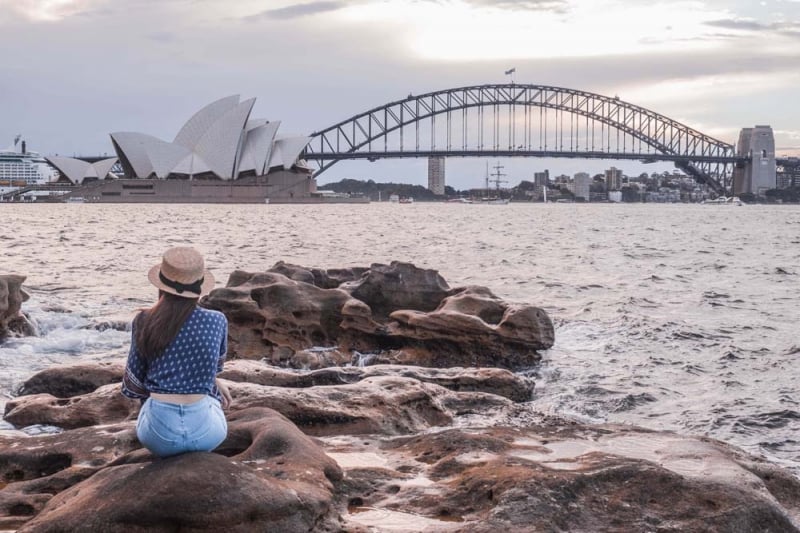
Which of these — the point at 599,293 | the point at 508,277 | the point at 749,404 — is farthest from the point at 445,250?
the point at 749,404

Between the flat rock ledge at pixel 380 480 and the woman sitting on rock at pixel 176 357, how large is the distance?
13cm

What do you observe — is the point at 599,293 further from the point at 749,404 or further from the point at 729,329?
the point at 749,404

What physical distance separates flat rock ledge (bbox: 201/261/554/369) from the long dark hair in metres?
5.53

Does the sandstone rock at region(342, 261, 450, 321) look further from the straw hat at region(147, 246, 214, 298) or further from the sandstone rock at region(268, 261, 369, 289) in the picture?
the straw hat at region(147, 246, 214, 298)

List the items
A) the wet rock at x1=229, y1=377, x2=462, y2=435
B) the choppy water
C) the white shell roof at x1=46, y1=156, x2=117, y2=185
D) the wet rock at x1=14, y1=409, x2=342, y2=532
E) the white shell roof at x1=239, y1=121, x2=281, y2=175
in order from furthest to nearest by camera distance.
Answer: the white shell roof at x1=46, y1=156, x2=117, y2=185
the white shell roof at x1=239, y1=121, x2=281, y2=175
the choppy water
the wet rock at x1=229, y1=377, x2=462, y2=435
the wet rock at x1=14, y1=409, x2=342, y2=532

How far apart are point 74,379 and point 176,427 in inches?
147

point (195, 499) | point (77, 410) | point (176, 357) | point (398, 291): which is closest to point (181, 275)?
point (176, 357)

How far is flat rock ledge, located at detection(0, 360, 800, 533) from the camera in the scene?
3.38 metres

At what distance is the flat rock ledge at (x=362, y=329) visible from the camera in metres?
9.51

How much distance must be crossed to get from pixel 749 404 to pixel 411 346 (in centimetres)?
336

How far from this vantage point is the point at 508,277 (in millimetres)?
20391

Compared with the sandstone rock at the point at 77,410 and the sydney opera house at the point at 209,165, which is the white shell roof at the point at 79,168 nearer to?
the sydney opera house at the point at 209,165

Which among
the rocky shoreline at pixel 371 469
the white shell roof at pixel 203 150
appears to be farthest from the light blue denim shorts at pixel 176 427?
the white shell roof at pixel 203 150

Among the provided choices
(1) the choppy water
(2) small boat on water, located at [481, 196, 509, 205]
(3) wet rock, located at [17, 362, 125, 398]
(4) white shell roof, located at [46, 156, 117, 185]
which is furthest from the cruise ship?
(3) wet rock, located at [17, 362, 125, 398]
